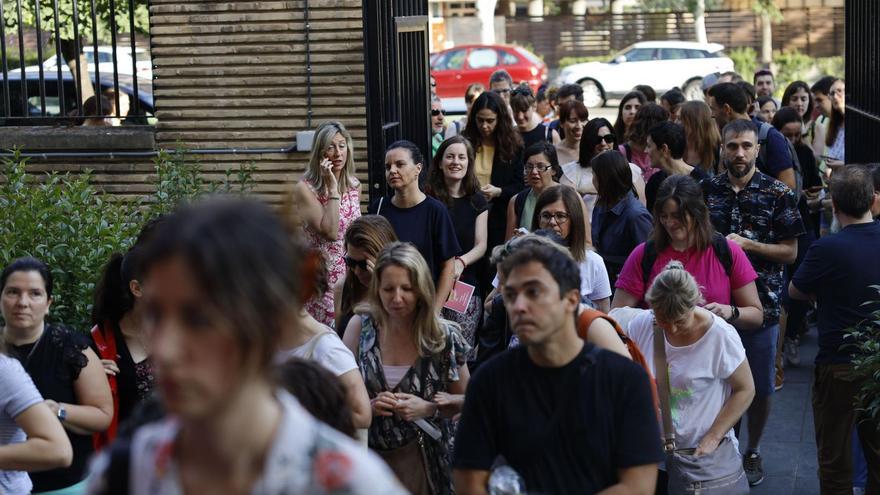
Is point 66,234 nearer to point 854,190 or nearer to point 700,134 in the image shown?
point 854,190

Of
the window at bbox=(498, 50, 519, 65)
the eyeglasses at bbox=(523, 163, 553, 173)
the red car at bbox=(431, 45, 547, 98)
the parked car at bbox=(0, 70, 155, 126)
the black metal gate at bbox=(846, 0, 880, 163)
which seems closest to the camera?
the eyeglasses at bbox=(523, 163, 553, 173)

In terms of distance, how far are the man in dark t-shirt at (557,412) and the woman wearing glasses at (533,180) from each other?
4.67 meters

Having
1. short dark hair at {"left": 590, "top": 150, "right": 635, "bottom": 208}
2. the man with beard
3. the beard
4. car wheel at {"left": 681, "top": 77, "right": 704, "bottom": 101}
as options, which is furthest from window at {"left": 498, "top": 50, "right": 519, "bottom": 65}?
the beard

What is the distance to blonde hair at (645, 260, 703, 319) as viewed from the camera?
5.35 m

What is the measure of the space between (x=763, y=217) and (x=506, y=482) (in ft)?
14.8

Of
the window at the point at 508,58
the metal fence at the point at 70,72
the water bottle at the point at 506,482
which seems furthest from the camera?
the window at the point at 508,58

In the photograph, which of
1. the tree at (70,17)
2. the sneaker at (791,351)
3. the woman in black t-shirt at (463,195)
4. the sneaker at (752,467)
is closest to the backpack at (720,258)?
the sneaker at (752,467)

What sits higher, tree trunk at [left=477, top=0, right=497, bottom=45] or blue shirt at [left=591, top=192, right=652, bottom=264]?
tree trunk at [left=477, top=0, right=497, bottom=45]

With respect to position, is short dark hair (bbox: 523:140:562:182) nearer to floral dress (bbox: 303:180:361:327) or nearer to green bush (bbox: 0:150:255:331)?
floral dress (bbox: 303:180:361:327)

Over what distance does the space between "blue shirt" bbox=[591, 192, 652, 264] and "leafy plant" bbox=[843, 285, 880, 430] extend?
155 cm

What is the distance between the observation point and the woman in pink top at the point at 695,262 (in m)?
6.39

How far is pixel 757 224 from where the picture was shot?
7406 mm

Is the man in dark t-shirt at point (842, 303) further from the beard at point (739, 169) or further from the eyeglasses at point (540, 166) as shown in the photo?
the eyeglasses at point (540, 166)

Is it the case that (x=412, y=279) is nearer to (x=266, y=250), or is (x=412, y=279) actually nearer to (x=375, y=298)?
(x=375, y=298)
